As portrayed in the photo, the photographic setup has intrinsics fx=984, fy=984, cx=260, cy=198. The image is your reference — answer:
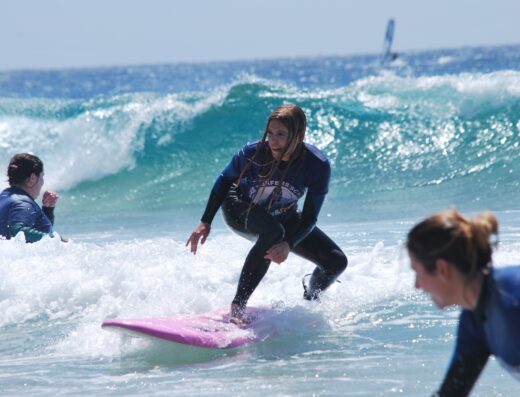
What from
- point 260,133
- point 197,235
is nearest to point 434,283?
point 197,235

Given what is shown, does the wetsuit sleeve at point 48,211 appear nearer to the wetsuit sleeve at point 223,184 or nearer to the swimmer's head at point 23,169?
the swimmer's head at point 23,169

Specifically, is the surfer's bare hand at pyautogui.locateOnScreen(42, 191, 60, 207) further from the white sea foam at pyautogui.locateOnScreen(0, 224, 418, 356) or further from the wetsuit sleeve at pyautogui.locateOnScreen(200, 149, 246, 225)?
the wetsuit sleeve at pyautogui.locateOnScreen(200, 149, 246, 225)

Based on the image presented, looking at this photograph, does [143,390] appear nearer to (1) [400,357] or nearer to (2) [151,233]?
(1) [400,357]

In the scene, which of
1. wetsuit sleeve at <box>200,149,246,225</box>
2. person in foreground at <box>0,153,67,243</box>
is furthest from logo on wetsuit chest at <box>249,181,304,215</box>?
person in foreground at <box>0,153,67,243</box>

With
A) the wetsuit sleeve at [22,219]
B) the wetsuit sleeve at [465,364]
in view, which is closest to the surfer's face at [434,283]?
the wetsuit sleeve at [465,364]

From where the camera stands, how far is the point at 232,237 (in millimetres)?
8680

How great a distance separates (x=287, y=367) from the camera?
4895mm

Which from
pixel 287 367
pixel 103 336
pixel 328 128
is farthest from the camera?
pixel 328 128

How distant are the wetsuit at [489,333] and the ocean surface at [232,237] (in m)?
0.30

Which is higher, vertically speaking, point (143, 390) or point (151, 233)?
point (143, 390)

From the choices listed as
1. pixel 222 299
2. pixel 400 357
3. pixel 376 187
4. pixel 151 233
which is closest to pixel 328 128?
pixel 376 187

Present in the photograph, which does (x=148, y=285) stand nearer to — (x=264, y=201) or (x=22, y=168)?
(x=22, y=168)

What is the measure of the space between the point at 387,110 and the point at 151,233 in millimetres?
8291

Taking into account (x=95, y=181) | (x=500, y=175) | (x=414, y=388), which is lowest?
(x=95, y=181)
